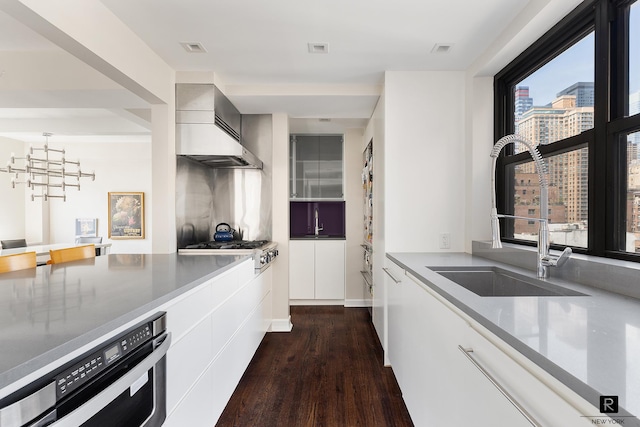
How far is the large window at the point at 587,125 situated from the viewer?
56.1 inches

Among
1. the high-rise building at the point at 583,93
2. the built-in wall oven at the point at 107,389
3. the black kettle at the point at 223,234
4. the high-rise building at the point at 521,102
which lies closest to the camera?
the built-in wall oven at the point at 107,389

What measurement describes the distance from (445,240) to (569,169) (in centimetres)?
98

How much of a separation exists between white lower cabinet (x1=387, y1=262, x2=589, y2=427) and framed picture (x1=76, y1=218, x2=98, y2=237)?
6077 millimetres

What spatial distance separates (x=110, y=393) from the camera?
819mm

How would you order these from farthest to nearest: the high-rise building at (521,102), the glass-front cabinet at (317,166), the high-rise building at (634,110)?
the glass-front cabinet at (317,166), the high-rise building at (521,102), the high-rise building at (634,110)

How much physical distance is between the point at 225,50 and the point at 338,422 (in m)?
2.57

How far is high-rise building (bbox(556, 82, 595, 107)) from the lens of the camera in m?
1.61

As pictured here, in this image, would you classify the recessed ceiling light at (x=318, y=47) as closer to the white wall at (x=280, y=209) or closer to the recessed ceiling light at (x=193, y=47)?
the recessed ceiling light at (x=193, y=47)

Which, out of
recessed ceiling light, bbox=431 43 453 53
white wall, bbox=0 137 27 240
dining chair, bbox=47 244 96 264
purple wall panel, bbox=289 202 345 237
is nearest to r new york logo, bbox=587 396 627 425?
recessed ceiling light, bbox=431 43 453 53

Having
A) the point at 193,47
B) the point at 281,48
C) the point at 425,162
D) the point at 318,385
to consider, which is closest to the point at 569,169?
the point at 425,162

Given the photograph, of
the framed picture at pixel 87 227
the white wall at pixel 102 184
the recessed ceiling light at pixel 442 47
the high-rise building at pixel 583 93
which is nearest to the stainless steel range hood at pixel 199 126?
the recessed ceiling light at pixel 442 47

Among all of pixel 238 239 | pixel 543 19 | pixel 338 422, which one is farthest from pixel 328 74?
pixel 338 422

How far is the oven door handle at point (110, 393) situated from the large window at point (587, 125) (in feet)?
6.38

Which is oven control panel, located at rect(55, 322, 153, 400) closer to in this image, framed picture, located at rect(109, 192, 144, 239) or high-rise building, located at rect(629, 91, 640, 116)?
high-rise building, located at rect(629, 91, 640, 116)
